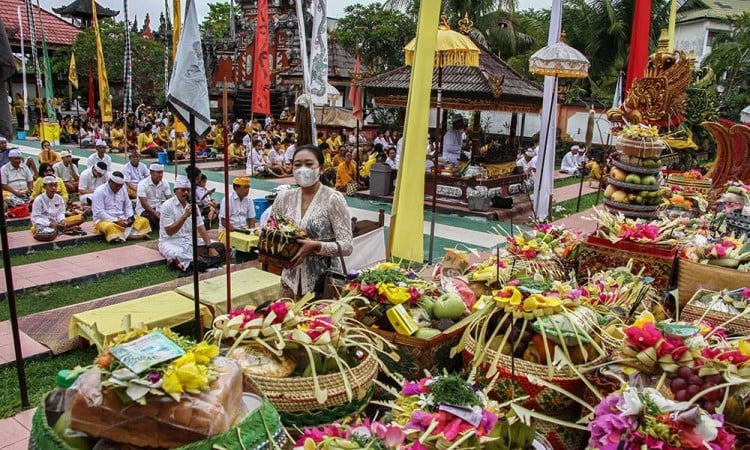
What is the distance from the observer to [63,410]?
5.06ft

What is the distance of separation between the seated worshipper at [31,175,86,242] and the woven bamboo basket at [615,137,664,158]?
7.55m

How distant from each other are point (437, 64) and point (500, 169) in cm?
740

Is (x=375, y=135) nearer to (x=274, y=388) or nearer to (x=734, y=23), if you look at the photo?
(x=734, y=23)

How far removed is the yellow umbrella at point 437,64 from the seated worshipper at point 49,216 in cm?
556

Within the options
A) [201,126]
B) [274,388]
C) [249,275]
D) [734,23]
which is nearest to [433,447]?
[274,388]

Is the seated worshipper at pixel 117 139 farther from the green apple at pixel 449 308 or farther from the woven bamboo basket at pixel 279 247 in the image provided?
the green apple at pixel 449 308

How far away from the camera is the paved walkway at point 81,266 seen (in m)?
6.57

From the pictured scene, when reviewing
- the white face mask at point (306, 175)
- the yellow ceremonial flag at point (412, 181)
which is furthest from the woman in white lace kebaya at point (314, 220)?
the yellow ceremonial flag at point (412, 181)

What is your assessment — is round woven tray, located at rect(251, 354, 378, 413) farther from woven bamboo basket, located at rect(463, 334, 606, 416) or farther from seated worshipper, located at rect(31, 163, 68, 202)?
seated worshipper, located at rect(31, 163, 68, 202)

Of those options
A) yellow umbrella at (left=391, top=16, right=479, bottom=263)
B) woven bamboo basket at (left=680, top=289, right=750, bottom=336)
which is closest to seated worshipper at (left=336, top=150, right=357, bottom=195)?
yellow umbrella at (left=391, top=16, right=479, bottom=263)

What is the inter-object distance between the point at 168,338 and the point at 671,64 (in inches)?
289

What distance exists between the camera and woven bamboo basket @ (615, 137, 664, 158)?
495cm

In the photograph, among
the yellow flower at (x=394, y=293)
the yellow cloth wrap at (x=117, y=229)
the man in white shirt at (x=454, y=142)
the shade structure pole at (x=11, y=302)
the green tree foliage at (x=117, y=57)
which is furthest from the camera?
the green tree foliage at (x=117, y=57)

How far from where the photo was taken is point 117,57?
2498 centimetres
